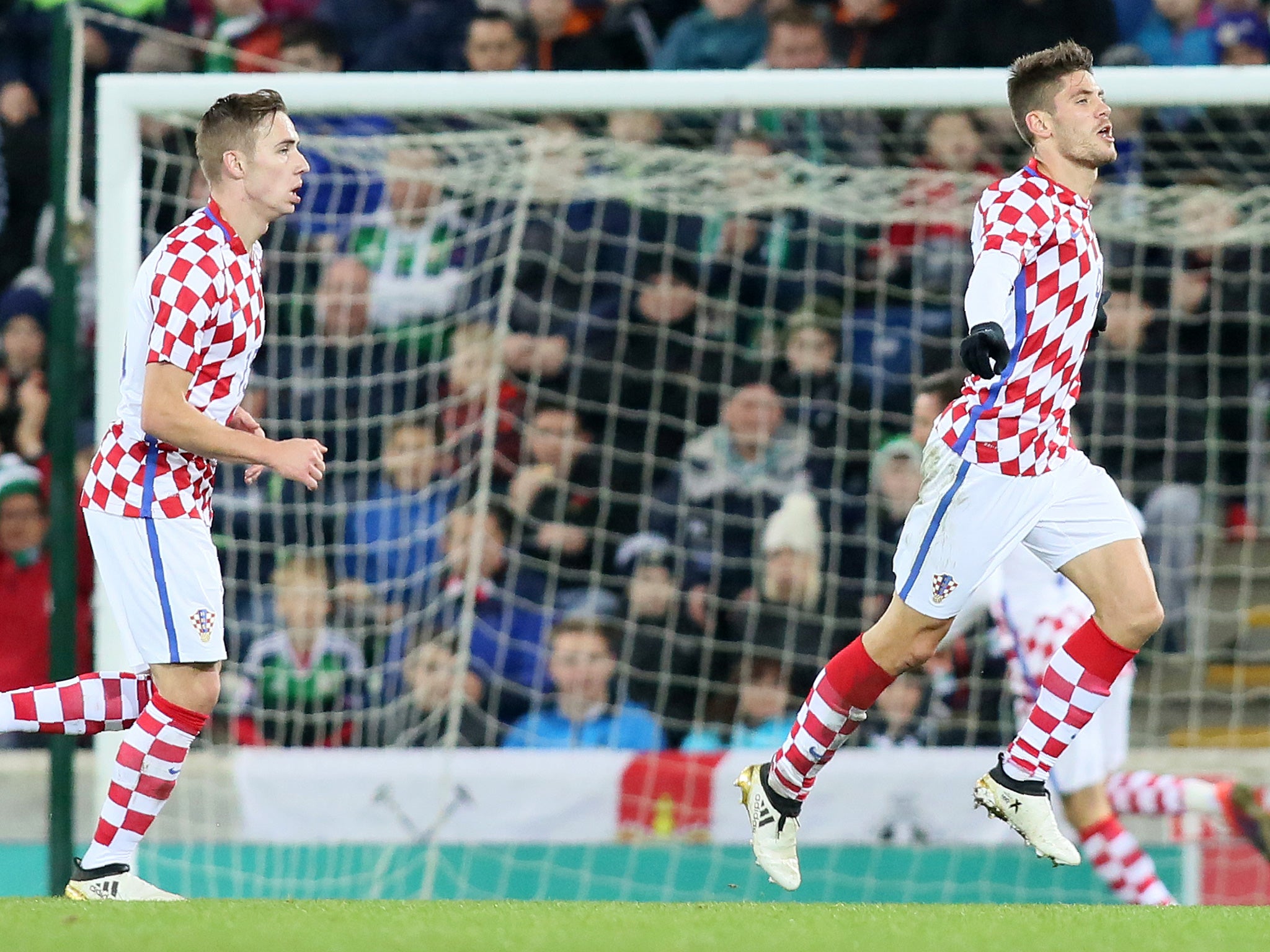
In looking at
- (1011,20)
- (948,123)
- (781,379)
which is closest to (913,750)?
(781,379)

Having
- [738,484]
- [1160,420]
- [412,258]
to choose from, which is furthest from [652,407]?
[1160,420]

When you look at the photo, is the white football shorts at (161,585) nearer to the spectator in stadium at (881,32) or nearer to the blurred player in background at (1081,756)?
the blurred player in background at (1081,756)

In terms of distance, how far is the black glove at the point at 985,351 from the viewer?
4.12m

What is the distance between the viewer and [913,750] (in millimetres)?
7020

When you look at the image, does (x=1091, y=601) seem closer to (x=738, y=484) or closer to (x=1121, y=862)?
(x=1121, y=862)

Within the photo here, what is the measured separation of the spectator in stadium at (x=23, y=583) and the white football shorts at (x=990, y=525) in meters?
4.47

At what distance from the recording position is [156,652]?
4.46 meters

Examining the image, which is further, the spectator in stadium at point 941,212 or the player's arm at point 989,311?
the spectator in stadium at point 941,212

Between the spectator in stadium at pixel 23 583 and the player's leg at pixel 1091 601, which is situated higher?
the player's leg at pixel 1091 601

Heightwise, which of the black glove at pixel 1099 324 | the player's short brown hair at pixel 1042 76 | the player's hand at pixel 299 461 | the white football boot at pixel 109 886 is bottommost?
the white football boot at pixel 109 886

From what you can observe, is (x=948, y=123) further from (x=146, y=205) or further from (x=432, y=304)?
(x=146, y=205)

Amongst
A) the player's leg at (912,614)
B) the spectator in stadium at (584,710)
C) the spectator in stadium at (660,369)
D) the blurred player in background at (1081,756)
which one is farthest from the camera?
the spectator in stadium at (660,369)

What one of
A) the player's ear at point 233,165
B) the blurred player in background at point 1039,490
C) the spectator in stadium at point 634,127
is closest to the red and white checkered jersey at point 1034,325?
the blurred player in background at point 1039,490

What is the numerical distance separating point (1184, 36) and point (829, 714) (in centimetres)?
502
